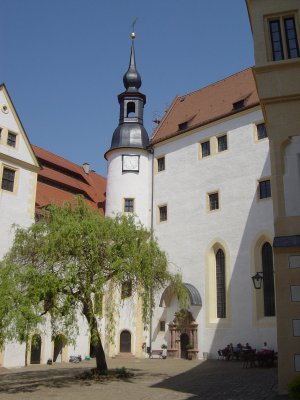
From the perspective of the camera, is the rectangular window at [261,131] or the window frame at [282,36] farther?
the rectangular window at [261,131]

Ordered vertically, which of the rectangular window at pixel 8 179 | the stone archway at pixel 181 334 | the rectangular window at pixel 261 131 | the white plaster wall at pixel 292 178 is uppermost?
the rectangular window at pixel 261 131

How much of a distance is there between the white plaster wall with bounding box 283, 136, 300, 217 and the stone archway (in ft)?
52.1

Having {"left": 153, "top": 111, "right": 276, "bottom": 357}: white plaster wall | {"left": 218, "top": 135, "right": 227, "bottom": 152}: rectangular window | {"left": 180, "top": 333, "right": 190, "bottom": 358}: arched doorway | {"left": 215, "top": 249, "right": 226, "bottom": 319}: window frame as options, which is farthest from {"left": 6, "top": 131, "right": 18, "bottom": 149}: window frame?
{"left": 180, "top": 333, "right": 190, "bottom": 358}: arched doorway

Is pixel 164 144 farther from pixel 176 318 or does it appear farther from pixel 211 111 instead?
pixel 176 318

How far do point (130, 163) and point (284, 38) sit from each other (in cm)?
1980

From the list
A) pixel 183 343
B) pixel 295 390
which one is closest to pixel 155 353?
pixel 183 343

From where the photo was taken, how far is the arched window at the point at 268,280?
23547mm

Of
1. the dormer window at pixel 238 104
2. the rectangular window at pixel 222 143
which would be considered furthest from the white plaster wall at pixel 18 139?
the dormer window at pixel 238 104

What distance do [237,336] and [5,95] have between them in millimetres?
17393

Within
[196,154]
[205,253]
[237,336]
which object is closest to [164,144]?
[196,154]

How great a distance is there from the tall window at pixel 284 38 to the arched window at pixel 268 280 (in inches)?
526

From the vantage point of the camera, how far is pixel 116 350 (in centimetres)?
2830

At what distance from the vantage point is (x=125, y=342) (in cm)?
2853

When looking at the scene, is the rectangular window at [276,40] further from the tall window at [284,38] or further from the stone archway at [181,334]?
the stone archway at [181,334]
